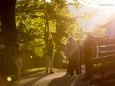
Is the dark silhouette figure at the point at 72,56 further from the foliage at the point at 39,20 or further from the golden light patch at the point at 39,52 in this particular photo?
the golden light patch at the point at 39,52

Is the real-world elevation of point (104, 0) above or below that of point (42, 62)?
above

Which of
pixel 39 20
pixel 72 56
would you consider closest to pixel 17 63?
pixel 72 56

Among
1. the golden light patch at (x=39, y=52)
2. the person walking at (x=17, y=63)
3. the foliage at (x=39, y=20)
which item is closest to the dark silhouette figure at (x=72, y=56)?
the person walking at (x=17, y=63)

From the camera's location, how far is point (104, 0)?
1041 inches

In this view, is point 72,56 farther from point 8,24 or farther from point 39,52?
point 39,52

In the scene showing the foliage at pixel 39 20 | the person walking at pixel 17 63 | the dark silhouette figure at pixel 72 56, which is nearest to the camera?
the person walking at pixel 17 63

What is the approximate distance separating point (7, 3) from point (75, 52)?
163 inches

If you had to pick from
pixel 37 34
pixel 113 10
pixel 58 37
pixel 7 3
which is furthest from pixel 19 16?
pixel 113 10

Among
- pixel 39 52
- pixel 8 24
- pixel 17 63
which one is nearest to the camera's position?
pixel 17 63

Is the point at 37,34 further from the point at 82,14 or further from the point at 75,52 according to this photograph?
the point at 75,52

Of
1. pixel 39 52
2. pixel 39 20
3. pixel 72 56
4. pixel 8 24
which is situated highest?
pixel 39 20

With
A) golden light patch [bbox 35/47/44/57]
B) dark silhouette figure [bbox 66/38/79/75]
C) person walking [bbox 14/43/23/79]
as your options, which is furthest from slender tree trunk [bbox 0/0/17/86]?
golden light patch [bbox 35/47/44/57]

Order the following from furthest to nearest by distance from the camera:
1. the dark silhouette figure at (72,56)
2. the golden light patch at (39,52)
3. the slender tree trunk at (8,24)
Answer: the golden light patch at (39,52)
the slender tree trunk at (8,24)
the dark silhouette figure at (72,56)

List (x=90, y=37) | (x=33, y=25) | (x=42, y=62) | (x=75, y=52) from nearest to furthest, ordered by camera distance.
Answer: (x=90, y=37), (x=75, y=52), (x=33, y=25), (x=42, y=62)
